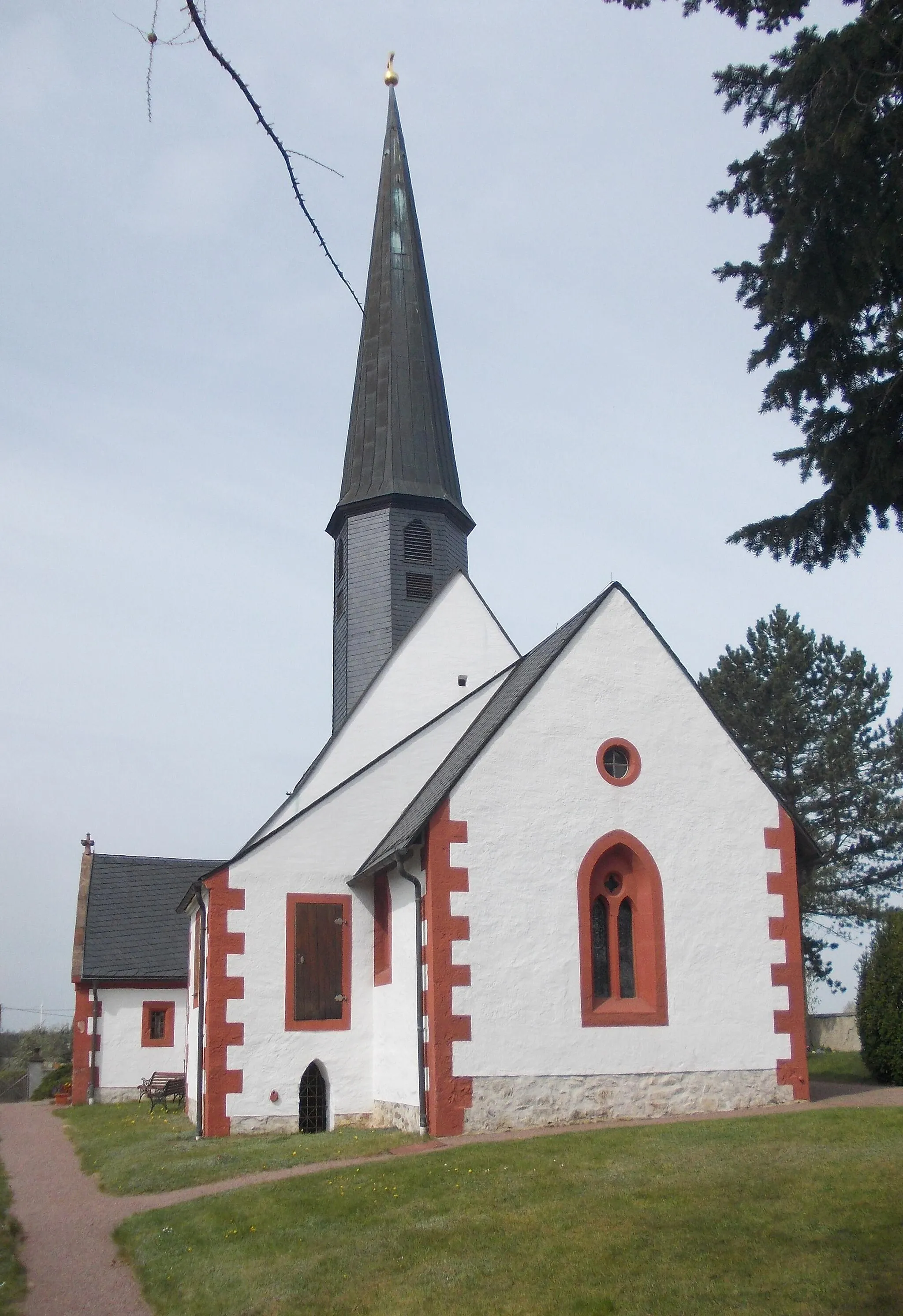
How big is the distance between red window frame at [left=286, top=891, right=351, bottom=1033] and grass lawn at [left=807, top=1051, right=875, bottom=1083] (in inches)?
330

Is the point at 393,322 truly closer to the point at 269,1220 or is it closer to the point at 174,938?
the point at 174,938

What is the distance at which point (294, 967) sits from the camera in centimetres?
1834

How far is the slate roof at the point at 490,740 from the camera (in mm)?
16828

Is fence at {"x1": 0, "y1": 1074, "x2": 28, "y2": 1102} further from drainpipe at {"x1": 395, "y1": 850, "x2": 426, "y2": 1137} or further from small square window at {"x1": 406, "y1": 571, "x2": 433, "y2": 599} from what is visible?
drainpipe at {"x1": 395, "y1": 850, "x2": 426, "y2": 1137}

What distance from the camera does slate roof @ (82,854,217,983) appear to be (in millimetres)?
29750

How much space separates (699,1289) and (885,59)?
7763mm

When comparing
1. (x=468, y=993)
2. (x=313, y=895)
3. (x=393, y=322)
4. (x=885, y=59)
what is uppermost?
(x=393, y=322)

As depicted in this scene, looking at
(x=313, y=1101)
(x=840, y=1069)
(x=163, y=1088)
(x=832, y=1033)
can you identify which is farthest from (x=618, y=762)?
(x=832, y=1033)

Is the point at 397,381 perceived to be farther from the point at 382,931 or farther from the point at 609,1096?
the point at 609,1096

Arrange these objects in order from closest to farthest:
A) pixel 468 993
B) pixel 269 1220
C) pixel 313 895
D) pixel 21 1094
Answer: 1. pixel 269 1220
2. pixel 468 993
3. pixel 313 895
4. pixel 21 1094

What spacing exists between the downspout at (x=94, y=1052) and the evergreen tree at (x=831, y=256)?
24.8m

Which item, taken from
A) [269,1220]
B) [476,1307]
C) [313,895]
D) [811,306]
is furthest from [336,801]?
[811,306]

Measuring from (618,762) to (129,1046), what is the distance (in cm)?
1707

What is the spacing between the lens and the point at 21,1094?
37.5m
